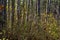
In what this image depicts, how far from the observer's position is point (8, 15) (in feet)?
16.6

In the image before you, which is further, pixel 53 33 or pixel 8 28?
pixel 8 28

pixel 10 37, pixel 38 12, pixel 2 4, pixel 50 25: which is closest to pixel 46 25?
pixel 50 25

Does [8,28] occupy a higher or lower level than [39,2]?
lower

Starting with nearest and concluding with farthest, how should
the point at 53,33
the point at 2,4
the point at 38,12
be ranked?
the point at 53,33 < the point at 38,12 < the point at 2,4

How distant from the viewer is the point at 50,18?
4.70 metres

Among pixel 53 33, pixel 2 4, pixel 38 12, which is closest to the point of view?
pixel 53 33

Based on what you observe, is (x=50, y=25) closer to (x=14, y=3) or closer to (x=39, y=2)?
(x=39, y=2)

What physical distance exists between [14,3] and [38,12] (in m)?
0.60

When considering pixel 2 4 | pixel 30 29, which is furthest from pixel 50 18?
pixel 2 4

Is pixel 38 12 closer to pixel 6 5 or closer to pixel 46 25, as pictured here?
pixel 46 25

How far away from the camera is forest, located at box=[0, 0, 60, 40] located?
4.60 metres

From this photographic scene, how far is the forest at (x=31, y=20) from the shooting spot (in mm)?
4602

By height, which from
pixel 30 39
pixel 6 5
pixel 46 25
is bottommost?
pixel 30 39

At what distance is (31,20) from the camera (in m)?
4.71
